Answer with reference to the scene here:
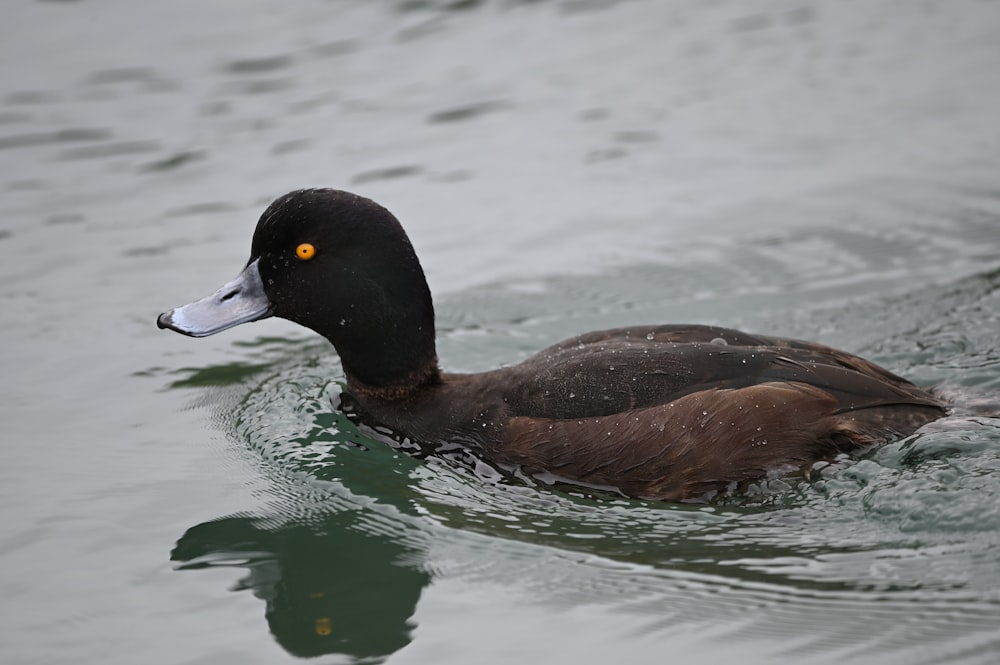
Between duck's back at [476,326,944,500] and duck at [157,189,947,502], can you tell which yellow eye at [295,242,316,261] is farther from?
duck's back at [476,326,944,500]

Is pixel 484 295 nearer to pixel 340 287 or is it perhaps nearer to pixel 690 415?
pixel 340 287

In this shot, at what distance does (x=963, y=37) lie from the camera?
1427cm

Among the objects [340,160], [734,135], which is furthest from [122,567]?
[734,135]

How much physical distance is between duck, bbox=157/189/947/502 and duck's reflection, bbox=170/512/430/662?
98 cm

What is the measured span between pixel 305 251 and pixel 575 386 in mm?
1712

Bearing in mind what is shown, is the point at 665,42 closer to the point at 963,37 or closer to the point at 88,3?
the point at 963,37

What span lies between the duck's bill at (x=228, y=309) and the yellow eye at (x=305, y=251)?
1.01 feet

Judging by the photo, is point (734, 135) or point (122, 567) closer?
point (122, 567)

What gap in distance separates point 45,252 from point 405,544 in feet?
18.0

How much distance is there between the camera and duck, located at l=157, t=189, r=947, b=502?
21.9ft

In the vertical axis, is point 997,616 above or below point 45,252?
below

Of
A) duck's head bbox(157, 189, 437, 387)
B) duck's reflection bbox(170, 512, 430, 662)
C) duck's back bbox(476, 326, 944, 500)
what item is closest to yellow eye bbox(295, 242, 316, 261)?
duck's head bbox(157, 189, 437, 387)

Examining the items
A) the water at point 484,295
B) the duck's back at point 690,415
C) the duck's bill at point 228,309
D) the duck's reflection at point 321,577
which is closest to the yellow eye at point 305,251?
the duck's bill at point 228,309

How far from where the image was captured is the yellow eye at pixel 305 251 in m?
7.39
